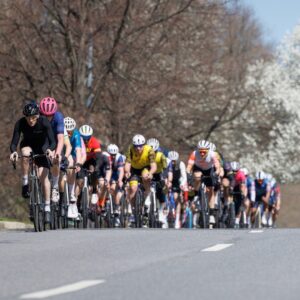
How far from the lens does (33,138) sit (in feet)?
61.6

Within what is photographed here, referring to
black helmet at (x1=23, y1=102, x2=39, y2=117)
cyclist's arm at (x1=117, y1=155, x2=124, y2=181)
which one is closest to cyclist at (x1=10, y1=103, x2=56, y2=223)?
black helmet at (x1=23, y1=102, x2=39, y2=117)

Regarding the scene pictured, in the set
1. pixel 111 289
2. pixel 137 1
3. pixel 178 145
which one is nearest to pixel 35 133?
pixel 111 289

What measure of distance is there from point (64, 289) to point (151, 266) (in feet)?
7.10

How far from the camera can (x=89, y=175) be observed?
2562cm

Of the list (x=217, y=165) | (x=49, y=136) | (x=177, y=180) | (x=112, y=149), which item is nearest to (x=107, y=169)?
(x=112, y=149)

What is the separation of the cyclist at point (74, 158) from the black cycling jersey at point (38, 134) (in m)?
3.52

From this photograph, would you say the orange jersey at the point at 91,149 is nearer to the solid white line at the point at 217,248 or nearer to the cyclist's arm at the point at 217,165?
the cyclist's arm at the point at 217,165

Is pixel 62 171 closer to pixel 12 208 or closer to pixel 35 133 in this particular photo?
pixel 35 133

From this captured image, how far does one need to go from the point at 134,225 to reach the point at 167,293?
56.8ft

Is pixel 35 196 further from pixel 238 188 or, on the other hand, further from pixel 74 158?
pixel 238 188

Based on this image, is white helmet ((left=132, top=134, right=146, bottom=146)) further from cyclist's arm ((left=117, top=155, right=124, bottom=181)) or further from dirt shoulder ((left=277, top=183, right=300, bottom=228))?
dirt shoulder ((left=277, top=183, right=300, bottom=228))

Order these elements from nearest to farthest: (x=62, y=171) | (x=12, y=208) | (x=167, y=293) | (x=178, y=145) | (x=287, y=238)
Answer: (x=167, y=293) → (x=287, y=238) → (x=62, y=171) → (x=12, y=208) → (x=178, y=145)

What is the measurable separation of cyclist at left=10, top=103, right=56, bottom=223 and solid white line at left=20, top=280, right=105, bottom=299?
8.61m

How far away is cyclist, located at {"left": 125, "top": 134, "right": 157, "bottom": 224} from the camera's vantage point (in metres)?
25.5
